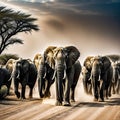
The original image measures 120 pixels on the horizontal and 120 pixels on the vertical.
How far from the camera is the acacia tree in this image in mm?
50156

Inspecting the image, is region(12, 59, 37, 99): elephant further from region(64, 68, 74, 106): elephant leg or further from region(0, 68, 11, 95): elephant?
Result: region(64, 68, 74, 106): elephant leg

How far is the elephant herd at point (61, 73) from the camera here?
2206 centimetres

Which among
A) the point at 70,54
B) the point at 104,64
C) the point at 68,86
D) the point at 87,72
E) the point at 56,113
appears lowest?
the point at 56,113

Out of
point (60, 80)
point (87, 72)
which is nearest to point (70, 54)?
point (60, 80)

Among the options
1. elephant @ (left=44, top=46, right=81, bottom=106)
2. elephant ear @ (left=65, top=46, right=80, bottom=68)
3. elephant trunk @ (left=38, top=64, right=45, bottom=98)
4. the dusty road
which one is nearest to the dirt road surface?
the dusty road

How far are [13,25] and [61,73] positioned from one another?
30719 mm

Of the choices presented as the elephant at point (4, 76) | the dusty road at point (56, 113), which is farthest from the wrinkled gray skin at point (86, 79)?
the dusty road at point (56, 113)

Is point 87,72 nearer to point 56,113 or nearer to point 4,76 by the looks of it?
point 4,76

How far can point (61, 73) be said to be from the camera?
21.9 m

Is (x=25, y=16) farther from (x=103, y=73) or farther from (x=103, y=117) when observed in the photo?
(x=103, y=117)

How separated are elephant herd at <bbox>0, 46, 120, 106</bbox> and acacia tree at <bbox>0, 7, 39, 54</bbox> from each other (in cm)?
1709

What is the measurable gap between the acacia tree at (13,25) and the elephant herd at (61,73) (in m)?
17.1

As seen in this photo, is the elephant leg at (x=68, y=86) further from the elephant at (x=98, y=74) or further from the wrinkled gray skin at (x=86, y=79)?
the wrinkled gray skin at (x=86, y=79)

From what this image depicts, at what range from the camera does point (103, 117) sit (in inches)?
697
